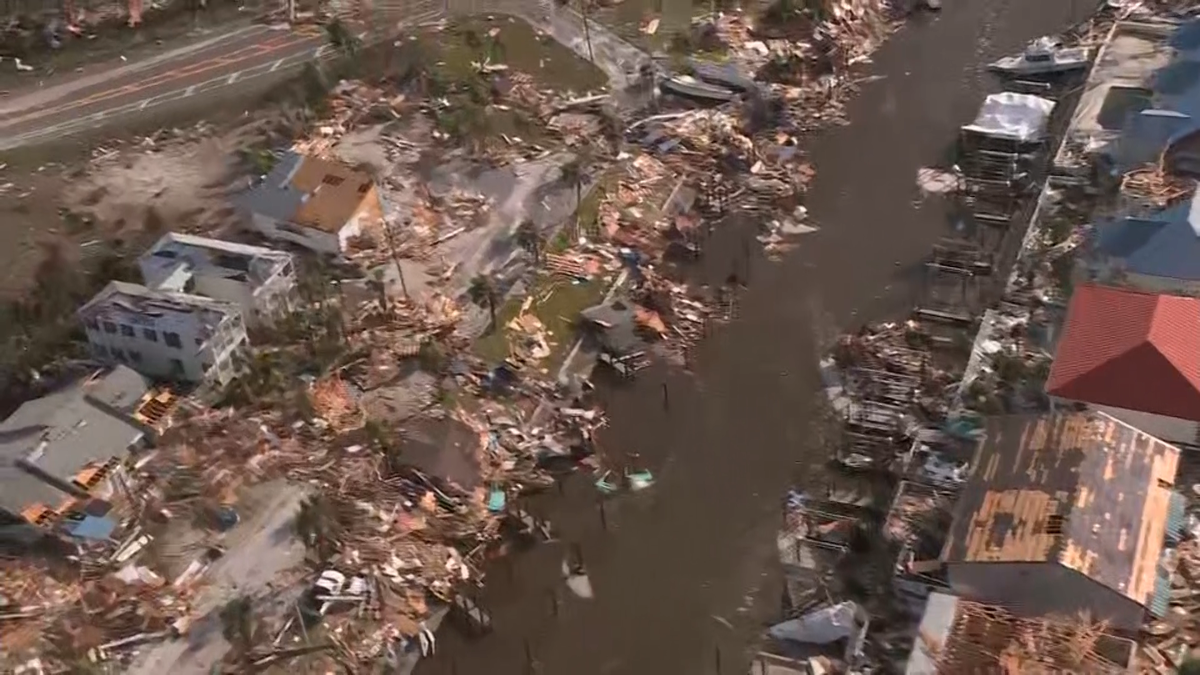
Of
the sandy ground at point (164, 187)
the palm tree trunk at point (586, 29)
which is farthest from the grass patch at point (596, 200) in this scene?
the sandy ground at point (164, 187)

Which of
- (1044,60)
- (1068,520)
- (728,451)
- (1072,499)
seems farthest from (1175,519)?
(1044,60)

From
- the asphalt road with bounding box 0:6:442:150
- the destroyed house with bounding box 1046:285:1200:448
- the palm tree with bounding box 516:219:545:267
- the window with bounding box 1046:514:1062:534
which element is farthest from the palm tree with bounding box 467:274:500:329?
the window with bounding box 1046:514:1062:534

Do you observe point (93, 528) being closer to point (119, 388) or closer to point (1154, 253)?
point (119, 388)

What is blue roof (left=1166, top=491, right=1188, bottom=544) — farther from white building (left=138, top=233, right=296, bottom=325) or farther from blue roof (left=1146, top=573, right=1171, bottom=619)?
white building (left=138, top=233, right=296, bottom=325)

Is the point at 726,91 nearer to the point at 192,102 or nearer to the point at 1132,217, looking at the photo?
the point at 1132,217

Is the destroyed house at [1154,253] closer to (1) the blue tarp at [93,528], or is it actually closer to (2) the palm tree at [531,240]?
(2) the palm tree at [531,240]

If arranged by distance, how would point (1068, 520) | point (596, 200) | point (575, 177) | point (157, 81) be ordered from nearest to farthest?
point (1068, 520) < point (596, 200) < point (575, 177) < point (157, 81)
